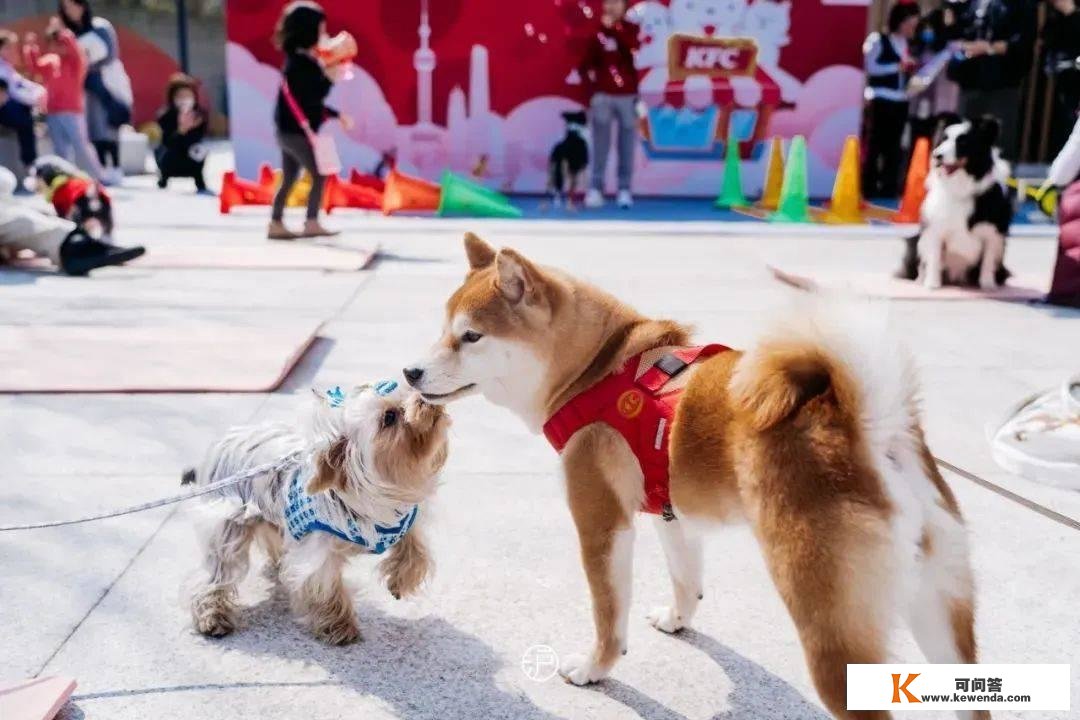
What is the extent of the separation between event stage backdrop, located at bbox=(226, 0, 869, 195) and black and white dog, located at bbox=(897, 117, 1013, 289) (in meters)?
6.80

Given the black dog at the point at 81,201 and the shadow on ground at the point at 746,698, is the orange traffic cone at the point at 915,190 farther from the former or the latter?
the shadow on ground at the point at 746,698

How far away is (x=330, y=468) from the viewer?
2.91m

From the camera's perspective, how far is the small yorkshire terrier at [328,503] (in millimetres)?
2871

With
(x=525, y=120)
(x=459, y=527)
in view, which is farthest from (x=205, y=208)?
(x=459, y=527)

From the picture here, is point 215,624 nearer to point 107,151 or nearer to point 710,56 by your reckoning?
point 710,56

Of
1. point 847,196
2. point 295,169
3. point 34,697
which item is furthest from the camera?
point 847,196

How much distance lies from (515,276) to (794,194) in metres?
11.0

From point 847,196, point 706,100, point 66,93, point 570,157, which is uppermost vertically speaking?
point 706,100

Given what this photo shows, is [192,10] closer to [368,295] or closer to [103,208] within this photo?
[103,208]

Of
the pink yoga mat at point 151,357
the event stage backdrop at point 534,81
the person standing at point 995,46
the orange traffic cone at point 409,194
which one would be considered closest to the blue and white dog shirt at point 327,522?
the pink yoga mat at point 151,357

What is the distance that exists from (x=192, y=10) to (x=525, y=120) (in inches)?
742

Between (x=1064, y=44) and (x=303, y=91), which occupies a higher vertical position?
(x=1064, y=44)

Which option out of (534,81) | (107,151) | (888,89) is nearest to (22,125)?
(107,151)

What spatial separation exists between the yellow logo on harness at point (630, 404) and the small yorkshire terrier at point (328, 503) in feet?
1.69
